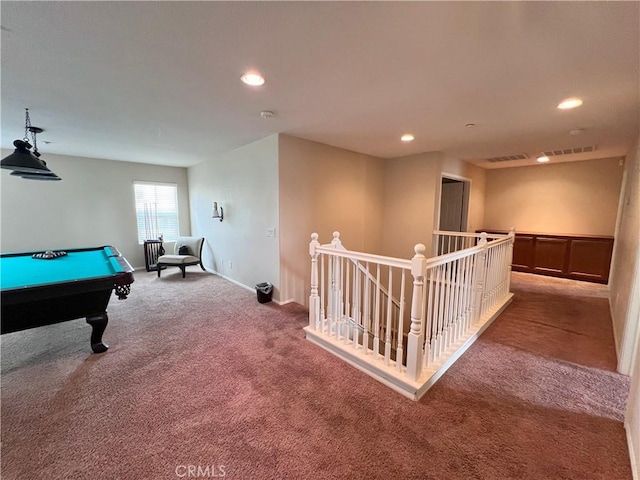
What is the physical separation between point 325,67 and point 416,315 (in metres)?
1.87

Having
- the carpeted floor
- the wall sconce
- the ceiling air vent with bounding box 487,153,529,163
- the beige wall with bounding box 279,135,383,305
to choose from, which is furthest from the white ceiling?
the carpeted floor

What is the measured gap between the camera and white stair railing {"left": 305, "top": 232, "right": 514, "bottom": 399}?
6.13 ft

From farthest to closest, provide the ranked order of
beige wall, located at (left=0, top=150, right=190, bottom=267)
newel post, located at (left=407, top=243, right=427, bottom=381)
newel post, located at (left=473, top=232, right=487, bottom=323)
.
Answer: beige wall, located at (left=0, top=150, right=190, bottom=267)
newel post, located at (left=473, top=232, right=487, bottom=323)
newel post, located at (left=407, top=243, right=427, bottom=381)

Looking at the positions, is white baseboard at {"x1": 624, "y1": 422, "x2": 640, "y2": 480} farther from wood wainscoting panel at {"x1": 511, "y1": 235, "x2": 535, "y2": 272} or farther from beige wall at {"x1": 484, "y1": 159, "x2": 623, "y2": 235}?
beige wall at {"x1": 484, "y1": 159, "x2": 623, "y2": 235}

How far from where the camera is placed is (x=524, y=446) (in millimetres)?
1488

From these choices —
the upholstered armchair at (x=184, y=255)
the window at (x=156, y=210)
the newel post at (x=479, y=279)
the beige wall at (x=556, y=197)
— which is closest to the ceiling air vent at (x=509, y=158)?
the beige wall at (x=556, y=197)

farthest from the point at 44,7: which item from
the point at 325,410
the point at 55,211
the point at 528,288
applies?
the point at 528,288

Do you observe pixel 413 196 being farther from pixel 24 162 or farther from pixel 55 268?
pixel 24 162

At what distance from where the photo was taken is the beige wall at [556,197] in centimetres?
477

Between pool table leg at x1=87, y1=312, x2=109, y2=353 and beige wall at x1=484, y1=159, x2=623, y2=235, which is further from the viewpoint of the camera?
beige wall at x1=484, y1=159, x2=623, y2=235

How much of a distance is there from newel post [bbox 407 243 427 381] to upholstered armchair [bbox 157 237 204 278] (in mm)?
4517

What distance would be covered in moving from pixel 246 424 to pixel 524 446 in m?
1.67

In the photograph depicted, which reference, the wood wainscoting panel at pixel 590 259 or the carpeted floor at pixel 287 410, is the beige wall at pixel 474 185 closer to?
the wood wainscoting panel at pixel 590 259

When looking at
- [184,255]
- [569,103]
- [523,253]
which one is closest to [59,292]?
[184,255]
